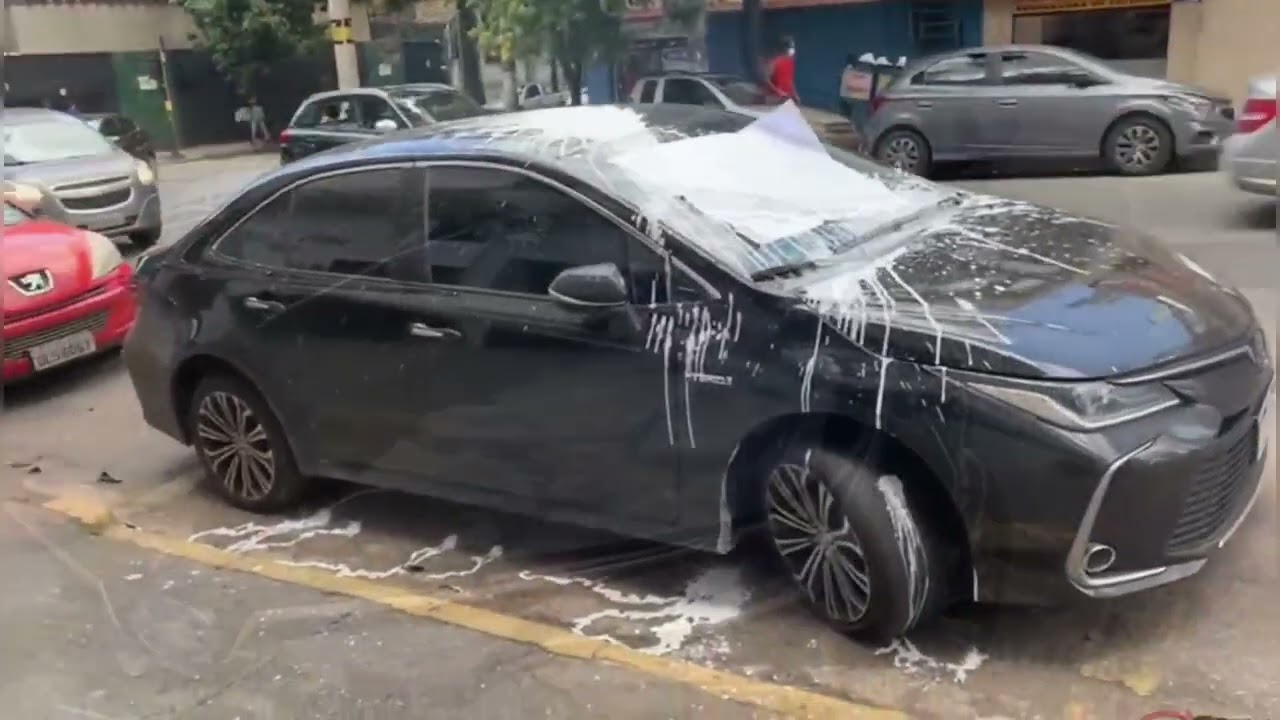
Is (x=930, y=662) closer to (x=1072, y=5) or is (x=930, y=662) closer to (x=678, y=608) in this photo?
(x=678, y=608)

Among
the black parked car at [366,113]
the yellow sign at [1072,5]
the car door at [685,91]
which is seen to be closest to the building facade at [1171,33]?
the yellow sign at [1072,5]

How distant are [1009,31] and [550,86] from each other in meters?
6.96

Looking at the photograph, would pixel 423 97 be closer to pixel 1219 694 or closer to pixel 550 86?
pixel 550 86

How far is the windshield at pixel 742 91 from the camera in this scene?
13.0m

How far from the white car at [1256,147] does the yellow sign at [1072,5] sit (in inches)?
250

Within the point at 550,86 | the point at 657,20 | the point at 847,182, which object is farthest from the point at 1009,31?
the point at 847,182

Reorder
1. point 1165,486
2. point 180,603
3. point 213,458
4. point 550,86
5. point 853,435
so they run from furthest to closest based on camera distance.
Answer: point 550,86 < point 213,458 < point 180,603 < point 853,435 < point 1165,486

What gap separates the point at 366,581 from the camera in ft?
14.0

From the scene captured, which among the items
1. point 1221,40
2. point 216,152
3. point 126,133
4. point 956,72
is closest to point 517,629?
point 956,72

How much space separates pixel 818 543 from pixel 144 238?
398 inches

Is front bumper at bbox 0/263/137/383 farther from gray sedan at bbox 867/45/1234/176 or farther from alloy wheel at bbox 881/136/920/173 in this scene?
alloy wheel at bbox 881/136/920/173

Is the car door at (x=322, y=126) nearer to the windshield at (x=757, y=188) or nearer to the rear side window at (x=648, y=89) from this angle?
the rear side window at (x=648, y=89)

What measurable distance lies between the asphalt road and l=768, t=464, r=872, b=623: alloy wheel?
0.16 m

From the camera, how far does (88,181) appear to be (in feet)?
36.4
